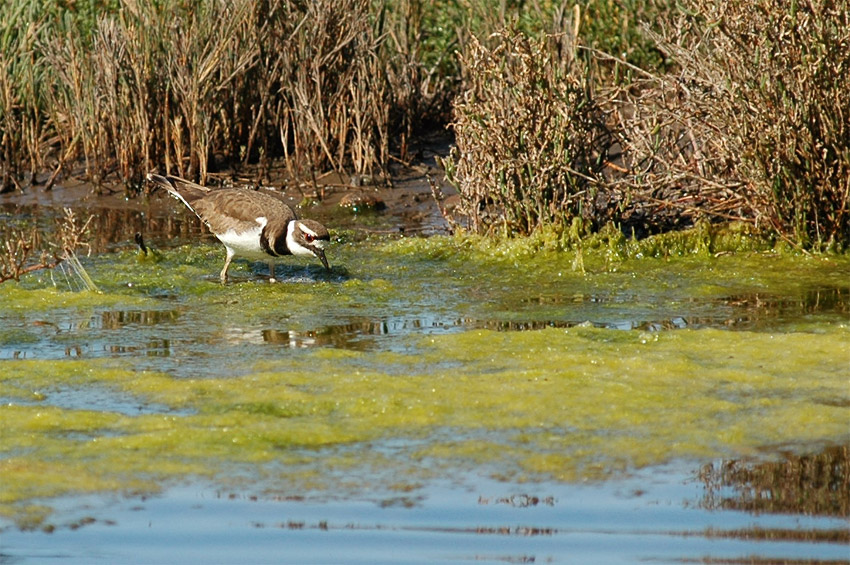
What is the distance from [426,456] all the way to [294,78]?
23.3 feet

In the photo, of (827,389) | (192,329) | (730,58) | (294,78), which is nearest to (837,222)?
(730,58)

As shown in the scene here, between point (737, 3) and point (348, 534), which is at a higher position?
point (737, 3)

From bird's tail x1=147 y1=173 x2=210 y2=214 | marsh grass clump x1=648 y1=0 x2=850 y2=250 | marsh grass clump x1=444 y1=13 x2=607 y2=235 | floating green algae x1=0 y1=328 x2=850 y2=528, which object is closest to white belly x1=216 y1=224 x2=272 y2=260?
bird's tail x1=147 y1=173 x2=210 y2=214

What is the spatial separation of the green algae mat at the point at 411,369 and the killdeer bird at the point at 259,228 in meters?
0.25

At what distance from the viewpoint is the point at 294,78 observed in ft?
38.7

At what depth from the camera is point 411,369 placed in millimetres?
6652

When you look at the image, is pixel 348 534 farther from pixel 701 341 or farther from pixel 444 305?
pixel 444 305

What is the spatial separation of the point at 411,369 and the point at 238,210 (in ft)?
9.19

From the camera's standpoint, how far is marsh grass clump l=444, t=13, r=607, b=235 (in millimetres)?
9148

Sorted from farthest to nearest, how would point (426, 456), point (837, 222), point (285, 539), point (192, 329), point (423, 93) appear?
point (423, 93) → point (837, 222) → point (192, 329) → point (426, 456) → point (285, 539)

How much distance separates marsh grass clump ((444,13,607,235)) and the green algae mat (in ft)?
1.29

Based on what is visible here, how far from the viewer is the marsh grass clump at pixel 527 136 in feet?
30.0

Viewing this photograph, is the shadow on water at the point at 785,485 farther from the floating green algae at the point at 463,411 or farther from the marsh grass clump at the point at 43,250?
the marsh grass clump at the point at 43,250

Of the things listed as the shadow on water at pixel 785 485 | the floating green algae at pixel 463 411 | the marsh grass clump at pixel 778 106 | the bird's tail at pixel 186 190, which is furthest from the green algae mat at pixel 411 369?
the bird's tail at pixel 186 190
